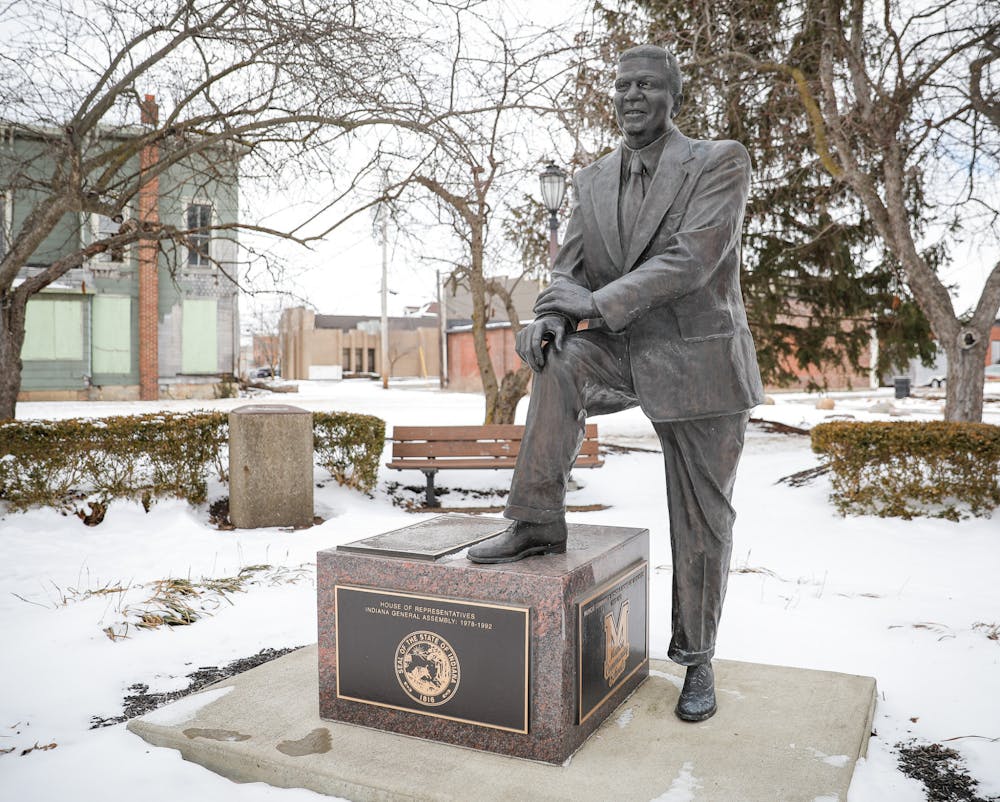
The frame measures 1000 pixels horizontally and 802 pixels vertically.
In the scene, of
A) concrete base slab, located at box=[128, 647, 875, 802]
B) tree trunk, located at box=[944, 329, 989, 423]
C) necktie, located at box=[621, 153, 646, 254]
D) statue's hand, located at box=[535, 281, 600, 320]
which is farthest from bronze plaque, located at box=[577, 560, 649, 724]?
tree trunk, located at box=[944, 329, 989, 423]

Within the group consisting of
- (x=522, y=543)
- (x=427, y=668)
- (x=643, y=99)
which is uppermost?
(x=643, y=99)

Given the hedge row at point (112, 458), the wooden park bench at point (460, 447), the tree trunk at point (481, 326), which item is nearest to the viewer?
the hedge row at point (112, 458)

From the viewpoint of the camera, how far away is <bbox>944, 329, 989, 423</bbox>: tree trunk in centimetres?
983

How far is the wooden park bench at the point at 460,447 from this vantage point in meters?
9.55

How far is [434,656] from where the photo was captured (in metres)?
3.10

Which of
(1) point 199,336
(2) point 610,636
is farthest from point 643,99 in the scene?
(1) point 199,336

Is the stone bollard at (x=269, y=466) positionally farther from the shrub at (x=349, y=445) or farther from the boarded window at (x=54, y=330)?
the boarded window at (x=54, y=330)

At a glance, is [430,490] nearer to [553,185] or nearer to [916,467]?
[553,185]

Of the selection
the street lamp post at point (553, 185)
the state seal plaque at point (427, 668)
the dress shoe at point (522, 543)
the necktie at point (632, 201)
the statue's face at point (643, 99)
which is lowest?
the state seal plaque at point (427, 668)

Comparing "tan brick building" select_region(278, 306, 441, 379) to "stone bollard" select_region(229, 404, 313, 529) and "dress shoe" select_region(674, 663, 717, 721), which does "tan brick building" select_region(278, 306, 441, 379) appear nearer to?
"stone bollard" select_region(229, 404, 313, 529)

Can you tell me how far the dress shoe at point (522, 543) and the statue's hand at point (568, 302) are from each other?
2.57 feet

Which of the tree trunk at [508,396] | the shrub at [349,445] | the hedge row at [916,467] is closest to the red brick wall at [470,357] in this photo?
the tree trunk at [508,396]

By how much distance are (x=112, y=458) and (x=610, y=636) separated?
229 inches

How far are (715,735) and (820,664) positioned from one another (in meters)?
1.41
